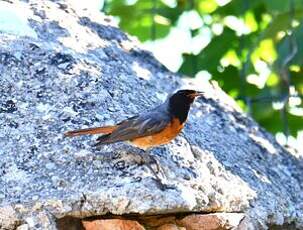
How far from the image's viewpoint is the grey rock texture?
3.80 m

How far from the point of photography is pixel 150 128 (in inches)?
163

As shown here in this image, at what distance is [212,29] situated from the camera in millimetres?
6340

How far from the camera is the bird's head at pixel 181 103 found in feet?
13.9

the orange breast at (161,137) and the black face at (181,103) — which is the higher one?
the black face at (181,103)

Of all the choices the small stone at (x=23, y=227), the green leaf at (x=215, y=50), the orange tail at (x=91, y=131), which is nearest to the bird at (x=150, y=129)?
the orange tail at (x=91, y=131)

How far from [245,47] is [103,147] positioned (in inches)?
93.3

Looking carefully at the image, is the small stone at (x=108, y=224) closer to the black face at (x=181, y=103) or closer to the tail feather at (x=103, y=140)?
Answer: the tail feather at (x=103, y=140)

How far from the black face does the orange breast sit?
0.05 m

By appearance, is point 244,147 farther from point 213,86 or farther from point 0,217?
point 0,217

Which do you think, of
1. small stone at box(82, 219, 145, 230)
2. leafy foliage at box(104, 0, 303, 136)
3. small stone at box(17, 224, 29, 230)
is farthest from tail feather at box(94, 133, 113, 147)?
leafy foliage at box(104, 0, 303, 136)

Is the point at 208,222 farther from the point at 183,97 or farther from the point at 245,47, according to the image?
the point at 245,47

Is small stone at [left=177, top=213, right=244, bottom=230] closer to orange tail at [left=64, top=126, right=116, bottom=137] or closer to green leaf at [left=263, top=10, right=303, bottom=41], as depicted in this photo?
orange tail at [left=64, top=126, right=116, bottom=137]

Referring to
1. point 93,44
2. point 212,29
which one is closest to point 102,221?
point 93,44

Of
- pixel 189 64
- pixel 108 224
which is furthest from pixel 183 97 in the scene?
pixel 189 64
